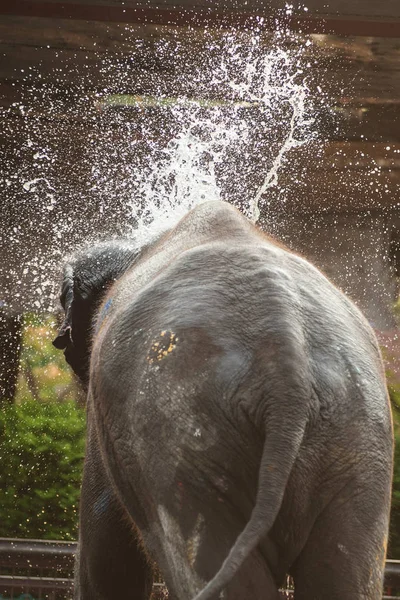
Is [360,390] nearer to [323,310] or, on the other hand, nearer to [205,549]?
[323,310]

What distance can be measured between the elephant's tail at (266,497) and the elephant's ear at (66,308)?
145 cm

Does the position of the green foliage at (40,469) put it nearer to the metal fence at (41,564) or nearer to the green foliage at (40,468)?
the green foliage at (40,468)

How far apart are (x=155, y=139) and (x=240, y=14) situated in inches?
51.8

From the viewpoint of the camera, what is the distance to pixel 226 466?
1.69m

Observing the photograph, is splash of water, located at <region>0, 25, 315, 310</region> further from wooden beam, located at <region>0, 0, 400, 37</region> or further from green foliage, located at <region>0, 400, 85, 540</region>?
green foliage, located at <region>0, 400, 85, 540</region>

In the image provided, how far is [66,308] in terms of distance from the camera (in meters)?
3.16

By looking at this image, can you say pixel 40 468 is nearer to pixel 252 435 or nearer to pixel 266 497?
pixel 252 435

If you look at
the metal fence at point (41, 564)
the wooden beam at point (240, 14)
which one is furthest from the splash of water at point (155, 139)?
the metal fence at point (41, 564)

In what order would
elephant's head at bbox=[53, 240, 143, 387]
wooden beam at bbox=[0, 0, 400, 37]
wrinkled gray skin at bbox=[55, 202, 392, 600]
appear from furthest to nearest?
wooden beam at bbox=[0, 0, 400, 37]
elephant's head at bbox=[53, 240, 143, 387]
wrinkled gray skin at bbox=[55, 202, 392, 600]

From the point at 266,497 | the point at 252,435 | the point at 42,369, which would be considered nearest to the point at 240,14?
the point at 252,435

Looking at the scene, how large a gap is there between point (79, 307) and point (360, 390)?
1601mm

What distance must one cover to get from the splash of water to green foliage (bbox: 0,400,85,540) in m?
1.58

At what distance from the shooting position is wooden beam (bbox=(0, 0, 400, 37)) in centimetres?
569

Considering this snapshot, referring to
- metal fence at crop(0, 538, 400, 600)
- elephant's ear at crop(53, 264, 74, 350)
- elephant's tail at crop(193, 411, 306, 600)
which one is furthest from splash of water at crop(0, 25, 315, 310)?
elephant's tail at crop(193, 411, 306, 600)
